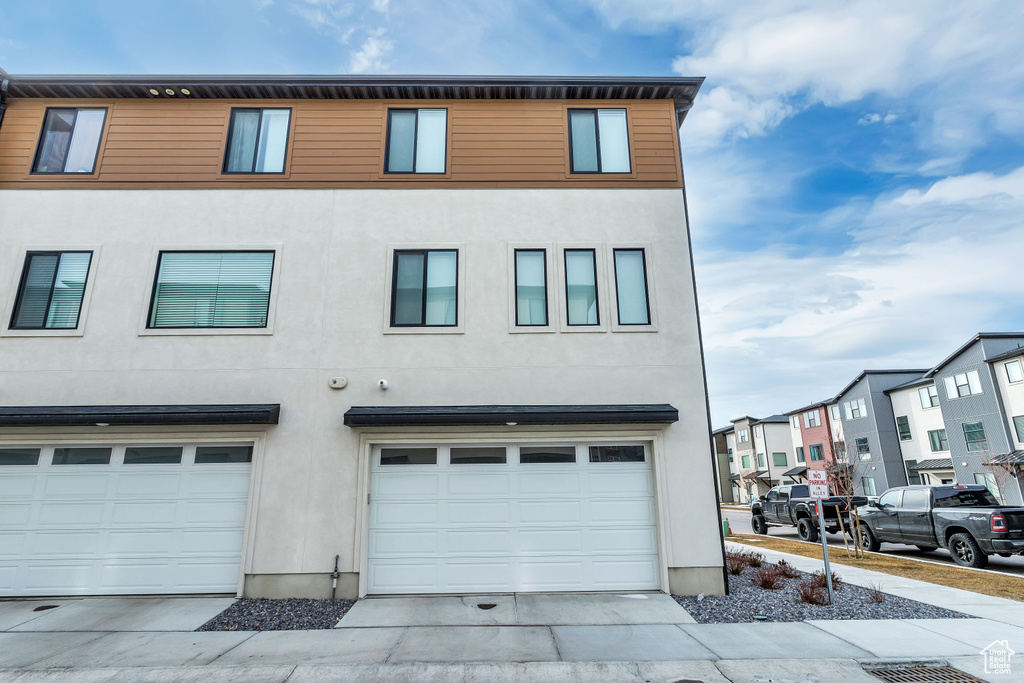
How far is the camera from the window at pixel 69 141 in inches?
393

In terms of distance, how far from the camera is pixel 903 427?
3372 cm

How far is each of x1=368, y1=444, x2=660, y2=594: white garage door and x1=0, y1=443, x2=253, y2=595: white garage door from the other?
2.60 meters

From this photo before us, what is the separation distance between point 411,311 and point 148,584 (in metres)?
6.32

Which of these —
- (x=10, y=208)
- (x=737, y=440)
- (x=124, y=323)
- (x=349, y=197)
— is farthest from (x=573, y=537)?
(x=737, y=440)

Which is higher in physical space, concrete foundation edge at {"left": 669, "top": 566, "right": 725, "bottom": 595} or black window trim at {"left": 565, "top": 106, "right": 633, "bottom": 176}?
black window trim at {"left": 565, "top": 106, "right": 633, "bottom": 176}

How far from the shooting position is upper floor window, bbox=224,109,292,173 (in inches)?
398

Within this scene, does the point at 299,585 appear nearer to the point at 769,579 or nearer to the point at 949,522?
the point at 769,579

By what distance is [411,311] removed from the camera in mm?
9352

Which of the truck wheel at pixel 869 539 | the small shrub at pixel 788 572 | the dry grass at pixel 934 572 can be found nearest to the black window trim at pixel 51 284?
the small shrub at pixel 788 572

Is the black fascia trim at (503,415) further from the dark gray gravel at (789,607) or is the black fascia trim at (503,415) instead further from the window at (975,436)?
the window at (975,436)

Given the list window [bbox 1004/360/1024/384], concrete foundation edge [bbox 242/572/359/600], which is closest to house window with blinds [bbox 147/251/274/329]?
concrete foundation edge [bbox 242/572/359/600]

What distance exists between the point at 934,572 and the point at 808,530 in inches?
252

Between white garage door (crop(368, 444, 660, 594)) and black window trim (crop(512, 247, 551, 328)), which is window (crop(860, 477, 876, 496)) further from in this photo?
black window trim (crop(512, 247, 551, 328))

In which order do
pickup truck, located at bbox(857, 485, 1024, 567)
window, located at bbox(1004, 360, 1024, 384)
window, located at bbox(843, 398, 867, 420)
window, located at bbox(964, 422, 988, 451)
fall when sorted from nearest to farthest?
pickup truck, located at bbox(857, 485, 1024, 567) → window, located at bbox(1004, 360, 1024, 384) → window, located at bbox(964, 422, 988, 451) → window, located at bbox(843, 398, 867, 420)
